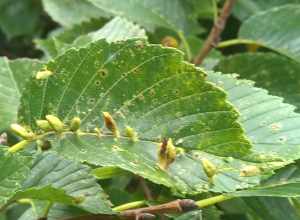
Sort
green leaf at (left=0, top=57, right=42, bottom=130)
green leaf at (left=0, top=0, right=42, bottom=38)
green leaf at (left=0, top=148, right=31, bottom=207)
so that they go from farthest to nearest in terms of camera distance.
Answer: green leaf at (left=0, top=0, right=42, bottom=38)
green leaf at (left=0, top=57, right=42, bottom=130)
green leaf at (left=0, top=148, right=31, bottom=207)

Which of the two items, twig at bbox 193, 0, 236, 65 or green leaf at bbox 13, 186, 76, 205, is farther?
twig at bbox 193, 0, 236, 65

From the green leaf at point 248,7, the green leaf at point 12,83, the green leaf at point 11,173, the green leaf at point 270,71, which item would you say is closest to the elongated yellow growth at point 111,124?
the green leaf at point 11,173

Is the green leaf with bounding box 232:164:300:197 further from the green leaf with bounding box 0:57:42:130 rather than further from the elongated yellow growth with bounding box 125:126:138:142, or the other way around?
the green leaf with bounding box 0:57:42:130

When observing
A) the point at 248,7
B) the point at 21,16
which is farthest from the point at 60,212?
the point at 21,16

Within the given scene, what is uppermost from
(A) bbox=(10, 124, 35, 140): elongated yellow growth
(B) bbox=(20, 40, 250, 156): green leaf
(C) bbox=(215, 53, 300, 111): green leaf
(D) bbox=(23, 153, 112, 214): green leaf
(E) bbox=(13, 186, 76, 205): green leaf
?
(C) bbox=(215, 53, 300, 111): green leaf

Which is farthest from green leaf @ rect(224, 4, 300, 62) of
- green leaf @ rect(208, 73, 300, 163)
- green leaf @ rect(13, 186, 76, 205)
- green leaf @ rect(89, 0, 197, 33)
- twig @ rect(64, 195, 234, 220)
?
green leaf @ rect(13, 186, 76, 205)

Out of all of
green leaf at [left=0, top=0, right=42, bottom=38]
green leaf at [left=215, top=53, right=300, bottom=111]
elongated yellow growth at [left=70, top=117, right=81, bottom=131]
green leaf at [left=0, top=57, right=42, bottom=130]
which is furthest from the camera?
green leaf at [left=0, top=0, right=42, bottom=38]

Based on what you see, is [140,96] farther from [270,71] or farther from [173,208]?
[270,71]
